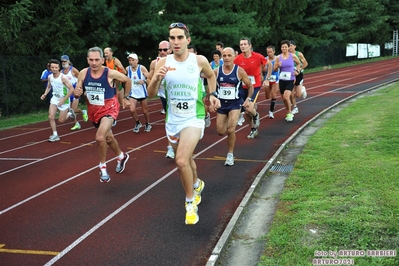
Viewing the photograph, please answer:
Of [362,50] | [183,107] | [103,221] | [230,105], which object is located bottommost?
[103,221]

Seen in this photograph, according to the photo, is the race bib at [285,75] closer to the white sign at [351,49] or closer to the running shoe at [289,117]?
the running shoe at [289,117]

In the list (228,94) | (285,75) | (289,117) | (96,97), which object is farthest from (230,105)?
(289,117)

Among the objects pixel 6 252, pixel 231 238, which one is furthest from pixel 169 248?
pixel 6 252

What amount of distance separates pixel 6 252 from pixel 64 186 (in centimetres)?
249

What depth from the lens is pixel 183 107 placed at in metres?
5.33

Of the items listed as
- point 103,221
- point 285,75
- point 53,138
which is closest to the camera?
point 103,221

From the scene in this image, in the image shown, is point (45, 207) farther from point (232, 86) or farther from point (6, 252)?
point (232, 86)

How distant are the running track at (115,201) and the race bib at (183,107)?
4.17ft

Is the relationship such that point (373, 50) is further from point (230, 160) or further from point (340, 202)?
point (340, 202)

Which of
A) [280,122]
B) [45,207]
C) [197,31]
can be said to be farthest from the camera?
[197,31]

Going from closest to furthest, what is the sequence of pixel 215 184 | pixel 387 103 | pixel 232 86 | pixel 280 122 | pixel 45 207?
1. pixel 45 207
2. pixel 215 184
3. pixel 232 86
4. pixel 280 122
5. pixel 387 103

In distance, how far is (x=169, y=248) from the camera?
4688 millimetres

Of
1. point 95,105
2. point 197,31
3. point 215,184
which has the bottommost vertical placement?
point 215,184

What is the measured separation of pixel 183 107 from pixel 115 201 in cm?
182
